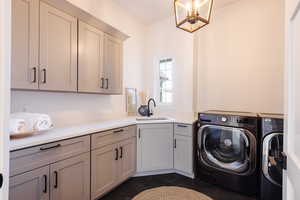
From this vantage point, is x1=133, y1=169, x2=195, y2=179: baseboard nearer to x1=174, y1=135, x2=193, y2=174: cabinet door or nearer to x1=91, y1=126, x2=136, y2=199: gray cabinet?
x1=174, y1=135, x2=193, y2=174: cabinet door

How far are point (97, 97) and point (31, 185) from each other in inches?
57.5

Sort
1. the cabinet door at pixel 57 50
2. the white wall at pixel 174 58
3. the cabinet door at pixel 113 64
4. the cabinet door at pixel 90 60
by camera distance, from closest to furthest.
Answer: the cabinet door at pixel 57 50 < the cabinet door at pixel 90 60 < the cabinet door at pixel 113 64 < the white wall at pixel 174 58

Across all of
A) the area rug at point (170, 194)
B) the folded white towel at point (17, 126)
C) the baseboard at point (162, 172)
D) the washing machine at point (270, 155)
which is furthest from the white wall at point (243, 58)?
the folded white towel at point (17, 126)

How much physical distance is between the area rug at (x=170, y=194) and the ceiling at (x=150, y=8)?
3019mm

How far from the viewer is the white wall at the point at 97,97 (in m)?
1.71

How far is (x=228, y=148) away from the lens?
82.6 inches

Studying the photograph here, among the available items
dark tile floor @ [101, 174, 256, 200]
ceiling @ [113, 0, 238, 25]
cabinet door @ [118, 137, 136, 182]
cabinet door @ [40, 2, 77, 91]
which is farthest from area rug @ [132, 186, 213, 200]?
ceiling @ [113, 0, 238, 25]

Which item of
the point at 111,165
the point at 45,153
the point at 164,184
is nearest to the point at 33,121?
the point at 45,153

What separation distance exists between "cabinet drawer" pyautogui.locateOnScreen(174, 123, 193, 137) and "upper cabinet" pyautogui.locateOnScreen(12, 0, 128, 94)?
118cm

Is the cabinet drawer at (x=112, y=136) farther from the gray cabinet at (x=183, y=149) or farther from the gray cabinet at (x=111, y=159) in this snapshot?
the gray cabinet at (x=183, y=149)

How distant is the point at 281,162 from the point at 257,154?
127 centimetres

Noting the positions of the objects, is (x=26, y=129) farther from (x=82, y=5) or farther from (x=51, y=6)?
(x=82, y=5)

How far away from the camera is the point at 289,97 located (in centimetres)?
77

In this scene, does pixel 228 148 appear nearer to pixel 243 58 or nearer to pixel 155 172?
pixel 155 172
